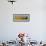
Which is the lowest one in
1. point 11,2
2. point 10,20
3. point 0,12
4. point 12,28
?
point 12,28

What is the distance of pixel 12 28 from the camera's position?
4.64 meters

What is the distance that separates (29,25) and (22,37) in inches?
60.9

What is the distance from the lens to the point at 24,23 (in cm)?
460

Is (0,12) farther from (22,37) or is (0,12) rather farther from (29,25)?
(22,37)

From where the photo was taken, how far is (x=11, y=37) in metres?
4.62

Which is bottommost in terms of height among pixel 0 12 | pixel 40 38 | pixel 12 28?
pixel 40 38

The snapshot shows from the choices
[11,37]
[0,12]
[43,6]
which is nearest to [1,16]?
[0,12]

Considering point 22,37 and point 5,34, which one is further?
point 5,34

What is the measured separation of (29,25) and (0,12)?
1.16 m

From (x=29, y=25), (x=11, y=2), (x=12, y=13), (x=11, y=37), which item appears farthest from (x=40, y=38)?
(x=11, y=2)

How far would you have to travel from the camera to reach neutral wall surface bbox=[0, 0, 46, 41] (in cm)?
456

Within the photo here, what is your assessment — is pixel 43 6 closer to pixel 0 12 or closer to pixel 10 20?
pixel 10 20

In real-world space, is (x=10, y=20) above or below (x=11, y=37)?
above

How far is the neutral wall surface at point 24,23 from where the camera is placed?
180 inches
